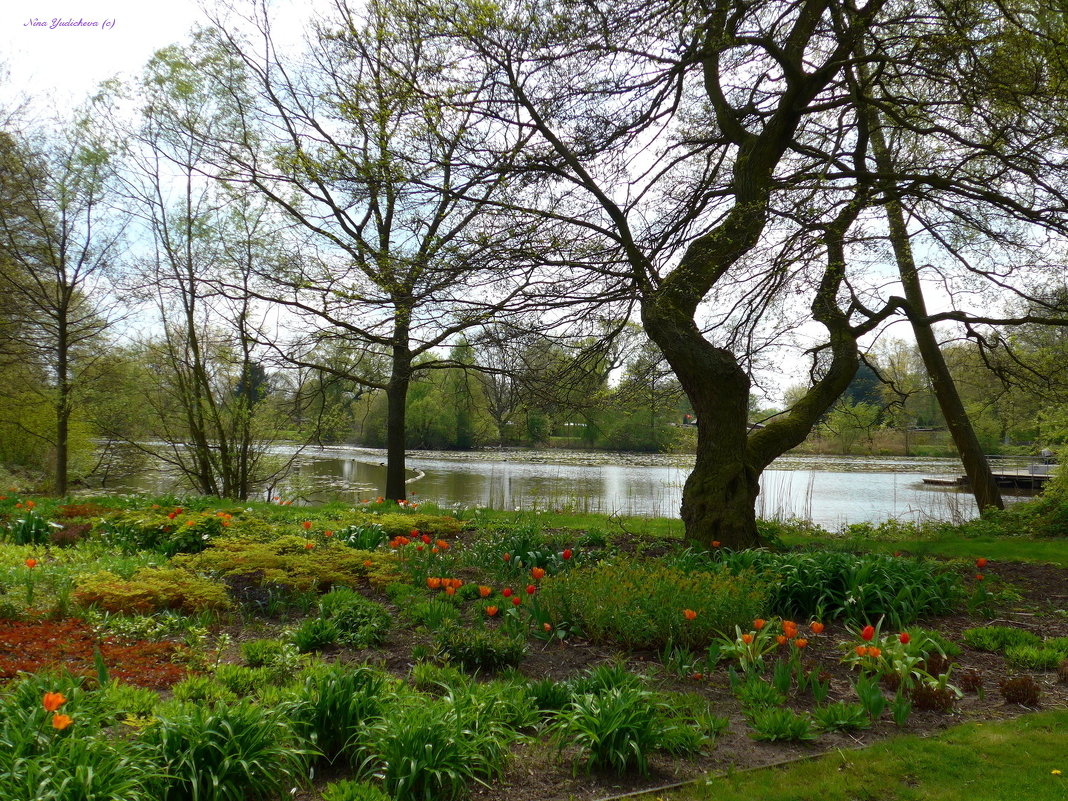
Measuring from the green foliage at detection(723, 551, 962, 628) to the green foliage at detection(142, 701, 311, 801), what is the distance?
11.1 feet

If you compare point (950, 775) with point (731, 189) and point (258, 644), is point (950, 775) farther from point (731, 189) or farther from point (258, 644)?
point (731, 189)

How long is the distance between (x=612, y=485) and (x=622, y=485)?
12.2 inches

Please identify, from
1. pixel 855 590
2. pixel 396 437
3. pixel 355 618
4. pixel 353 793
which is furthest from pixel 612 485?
pixel 353 793

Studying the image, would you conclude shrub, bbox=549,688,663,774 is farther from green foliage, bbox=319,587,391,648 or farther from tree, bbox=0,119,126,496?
tree, bbox=0,119,126,496

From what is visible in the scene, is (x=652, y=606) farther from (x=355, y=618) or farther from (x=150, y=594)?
(x=150, y=594)

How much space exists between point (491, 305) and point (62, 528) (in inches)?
204

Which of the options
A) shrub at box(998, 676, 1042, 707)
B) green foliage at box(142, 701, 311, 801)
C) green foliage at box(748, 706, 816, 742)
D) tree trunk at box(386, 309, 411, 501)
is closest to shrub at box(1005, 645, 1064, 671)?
shrub at box(998, 676, 1042, 707)

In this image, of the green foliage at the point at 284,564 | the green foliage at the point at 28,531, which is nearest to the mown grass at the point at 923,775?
the green foliage at the point at 284,564

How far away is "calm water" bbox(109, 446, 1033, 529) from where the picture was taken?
1366 cm

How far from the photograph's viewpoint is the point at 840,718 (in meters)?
3.04

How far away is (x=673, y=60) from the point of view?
19.9 ft

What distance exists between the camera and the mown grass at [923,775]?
2.51 meters

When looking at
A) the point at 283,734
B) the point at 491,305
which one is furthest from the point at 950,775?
the point at 491,305

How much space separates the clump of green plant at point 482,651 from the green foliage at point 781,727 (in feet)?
4.36
